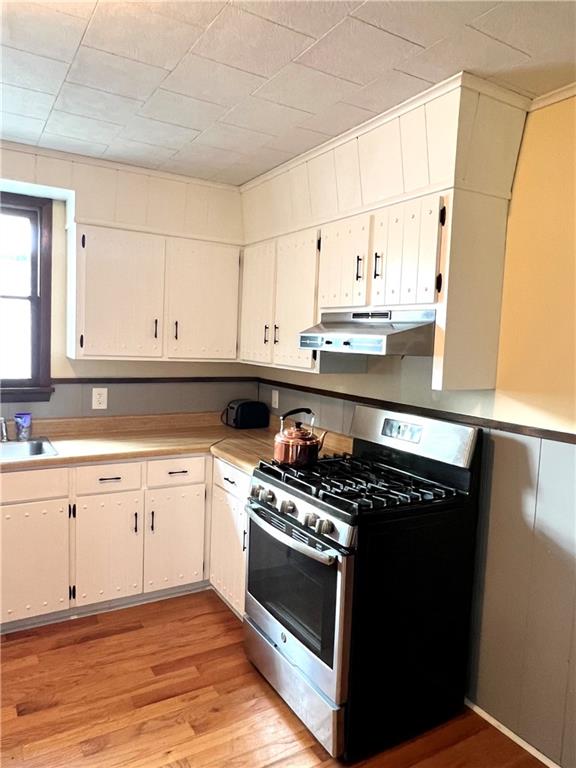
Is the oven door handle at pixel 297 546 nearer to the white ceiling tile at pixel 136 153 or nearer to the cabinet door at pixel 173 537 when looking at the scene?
the cabinet door at pixel 173 537

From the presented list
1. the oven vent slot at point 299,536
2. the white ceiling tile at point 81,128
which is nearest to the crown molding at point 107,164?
the white ceiling tile at point 81,128

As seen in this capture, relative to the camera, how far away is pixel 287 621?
7.06 feet

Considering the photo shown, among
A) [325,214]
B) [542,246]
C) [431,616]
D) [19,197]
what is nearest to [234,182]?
[325,214]

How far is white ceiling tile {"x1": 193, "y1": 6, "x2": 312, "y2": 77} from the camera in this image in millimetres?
1540

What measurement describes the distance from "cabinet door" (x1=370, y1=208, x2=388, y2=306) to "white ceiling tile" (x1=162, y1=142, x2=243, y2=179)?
35.7 inches

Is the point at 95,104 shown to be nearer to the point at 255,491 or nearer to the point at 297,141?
the point at 297,141

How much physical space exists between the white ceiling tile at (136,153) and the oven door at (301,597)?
1.82 metres

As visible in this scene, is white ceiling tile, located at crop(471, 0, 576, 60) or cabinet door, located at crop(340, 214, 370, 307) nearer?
white ceiling tile, located at crop(471, 0, 576, 60)

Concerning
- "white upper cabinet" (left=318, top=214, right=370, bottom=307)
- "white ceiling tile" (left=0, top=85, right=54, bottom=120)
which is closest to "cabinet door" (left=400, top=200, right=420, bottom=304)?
"white upper cabinet" (left=318, top=214, right=370, bottom=307)

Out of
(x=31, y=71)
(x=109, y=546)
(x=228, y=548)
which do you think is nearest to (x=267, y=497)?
(x=228, y=548)

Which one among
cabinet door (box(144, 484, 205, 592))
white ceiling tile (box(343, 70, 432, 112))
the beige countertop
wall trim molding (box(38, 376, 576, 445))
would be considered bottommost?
cabinet door (box(144, 484, 205, 592))

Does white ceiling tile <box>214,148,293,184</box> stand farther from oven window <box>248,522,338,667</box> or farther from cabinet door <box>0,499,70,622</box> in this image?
cabinet door <box>0,499,70,622</box>

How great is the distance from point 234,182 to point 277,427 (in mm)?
1548

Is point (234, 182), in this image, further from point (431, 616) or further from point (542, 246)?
point (431, 616)
